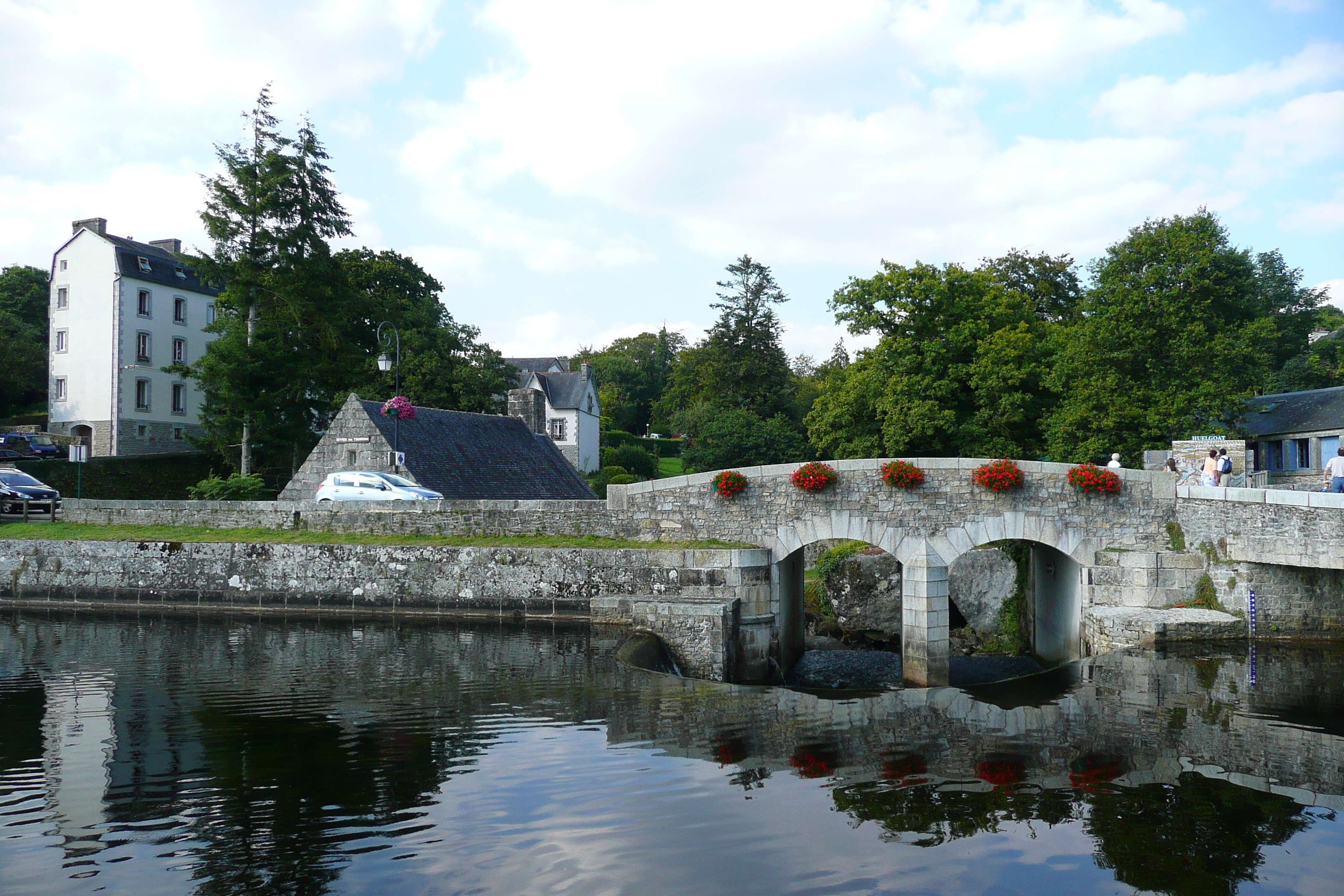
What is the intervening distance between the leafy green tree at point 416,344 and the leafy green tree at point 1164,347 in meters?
21.8

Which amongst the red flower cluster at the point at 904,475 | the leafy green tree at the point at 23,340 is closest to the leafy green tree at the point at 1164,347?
the red flower cluster at the point at 904,475

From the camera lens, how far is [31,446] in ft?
125

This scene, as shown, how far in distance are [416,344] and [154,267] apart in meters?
Result: 18.0

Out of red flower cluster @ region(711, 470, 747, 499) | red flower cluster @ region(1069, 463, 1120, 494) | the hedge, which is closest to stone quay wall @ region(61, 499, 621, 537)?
red flower cluster @ region(711, 470, 747, 499)

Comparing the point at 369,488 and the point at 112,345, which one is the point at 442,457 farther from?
the point at 112,345

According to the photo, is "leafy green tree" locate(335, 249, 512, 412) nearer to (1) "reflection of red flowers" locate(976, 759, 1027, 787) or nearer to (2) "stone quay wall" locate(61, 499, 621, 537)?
(2) "stone quay wall" locate(61, 499, 621, 537)

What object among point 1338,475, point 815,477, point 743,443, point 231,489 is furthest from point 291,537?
point 743,443

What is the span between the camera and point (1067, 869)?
6102 mm

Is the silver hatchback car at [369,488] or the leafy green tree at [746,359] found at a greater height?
the leafy green tree at [746,359]

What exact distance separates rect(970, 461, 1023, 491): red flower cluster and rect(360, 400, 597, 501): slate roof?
11635mm

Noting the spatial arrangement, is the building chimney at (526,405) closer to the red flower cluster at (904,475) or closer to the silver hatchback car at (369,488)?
the silver hatchback car at (369,488)

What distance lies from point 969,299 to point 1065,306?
37.0 ft

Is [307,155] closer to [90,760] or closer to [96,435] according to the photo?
[96,435]

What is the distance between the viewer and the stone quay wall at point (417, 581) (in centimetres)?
1517
